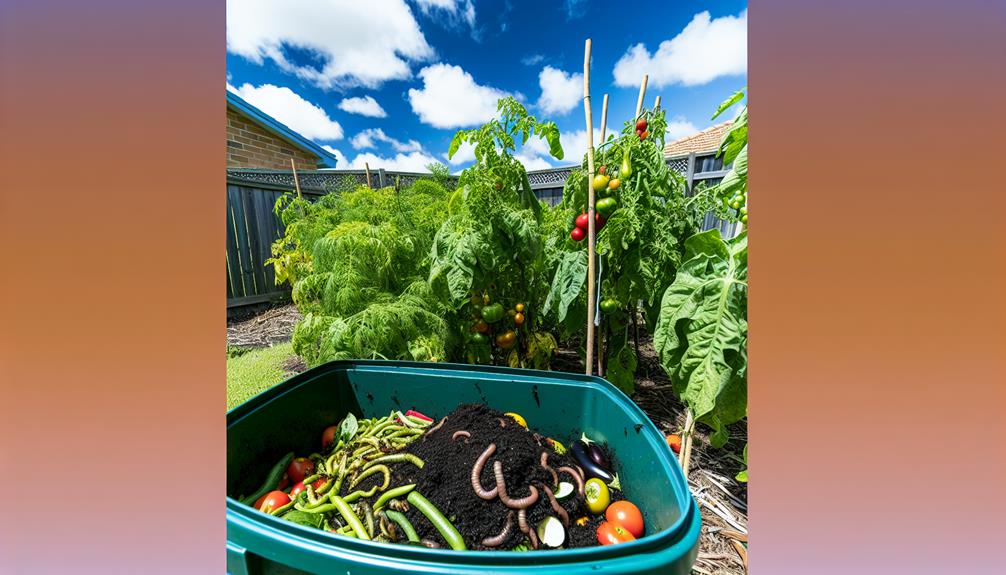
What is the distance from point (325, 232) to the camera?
2.39m

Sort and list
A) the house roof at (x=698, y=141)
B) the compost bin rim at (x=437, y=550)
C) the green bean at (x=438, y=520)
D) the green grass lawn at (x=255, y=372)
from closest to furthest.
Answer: the compost bin rim at (x=437, y=550) < the green bean at (x=438, y=520) < the green grass lawn at (x=255, y=372) < the house roof at (x=698, y=141)

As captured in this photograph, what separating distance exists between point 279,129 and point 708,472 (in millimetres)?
7197

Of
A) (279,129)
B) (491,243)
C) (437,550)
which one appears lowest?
(437,550)

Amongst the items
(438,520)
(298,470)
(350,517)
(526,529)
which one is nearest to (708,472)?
(526,529)

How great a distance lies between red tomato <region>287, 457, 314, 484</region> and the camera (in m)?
1.06

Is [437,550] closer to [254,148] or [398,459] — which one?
[398,459]

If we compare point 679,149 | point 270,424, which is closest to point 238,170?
point 270,424

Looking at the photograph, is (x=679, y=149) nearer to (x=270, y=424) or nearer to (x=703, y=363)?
(x=703, y=363)

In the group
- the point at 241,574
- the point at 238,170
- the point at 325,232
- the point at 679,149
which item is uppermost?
the point at 679,149

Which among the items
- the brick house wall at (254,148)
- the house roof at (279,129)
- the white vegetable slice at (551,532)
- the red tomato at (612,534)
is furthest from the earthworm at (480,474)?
the brick house wall at (254,148)

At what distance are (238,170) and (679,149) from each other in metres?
6.51

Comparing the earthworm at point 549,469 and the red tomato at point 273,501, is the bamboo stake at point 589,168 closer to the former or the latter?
the earthworm at point 549,469

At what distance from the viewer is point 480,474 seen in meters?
0.81

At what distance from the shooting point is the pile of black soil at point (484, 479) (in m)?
Answer: 0.75
